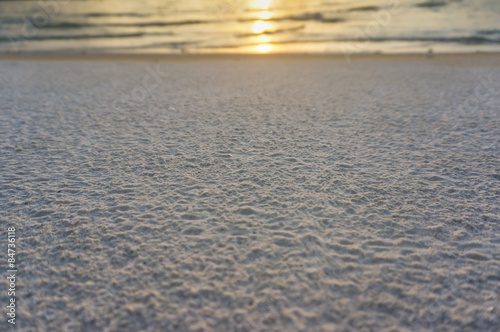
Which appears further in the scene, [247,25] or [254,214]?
[247,25]

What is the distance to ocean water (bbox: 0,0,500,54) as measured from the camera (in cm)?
797

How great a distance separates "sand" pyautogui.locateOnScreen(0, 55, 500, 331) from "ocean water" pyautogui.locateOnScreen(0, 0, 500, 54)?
16.9 feet

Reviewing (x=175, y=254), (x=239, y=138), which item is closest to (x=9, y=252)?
(x=175, y=254)

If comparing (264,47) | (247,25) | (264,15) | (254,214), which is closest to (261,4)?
(264,15)

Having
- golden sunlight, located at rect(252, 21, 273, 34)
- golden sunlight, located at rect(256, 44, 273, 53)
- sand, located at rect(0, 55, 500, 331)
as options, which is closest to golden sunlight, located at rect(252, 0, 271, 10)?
golden sunlight, located at rect(252, 21, 273, 34)

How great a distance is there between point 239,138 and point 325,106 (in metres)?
0.99

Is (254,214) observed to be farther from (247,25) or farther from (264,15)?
(264,15)

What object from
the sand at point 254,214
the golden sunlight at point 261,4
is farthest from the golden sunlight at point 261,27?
the sand at point 254,214

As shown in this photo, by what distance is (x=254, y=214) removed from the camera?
4.35ft

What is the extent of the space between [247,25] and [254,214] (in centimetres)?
941

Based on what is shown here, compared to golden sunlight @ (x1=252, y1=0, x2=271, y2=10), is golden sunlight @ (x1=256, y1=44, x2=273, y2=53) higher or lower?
golden sunlight @ (x1=252, y1=0, x2=271, y2=10)

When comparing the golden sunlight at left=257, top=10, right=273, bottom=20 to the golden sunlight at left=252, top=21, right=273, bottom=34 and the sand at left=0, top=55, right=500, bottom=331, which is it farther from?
the sand at left=0, top=55, right=500, bottom=331

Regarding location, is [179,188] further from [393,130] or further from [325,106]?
[325,106]

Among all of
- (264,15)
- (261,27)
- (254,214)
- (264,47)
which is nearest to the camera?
(254,214)
